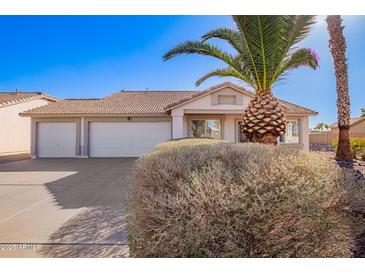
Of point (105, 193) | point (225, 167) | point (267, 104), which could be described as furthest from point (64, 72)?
point (225, 167)

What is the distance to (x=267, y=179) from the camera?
98.7 inches

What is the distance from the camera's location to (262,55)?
680 centimetres

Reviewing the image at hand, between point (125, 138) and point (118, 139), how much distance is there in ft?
1.82

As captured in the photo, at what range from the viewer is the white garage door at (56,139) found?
18.2 metres

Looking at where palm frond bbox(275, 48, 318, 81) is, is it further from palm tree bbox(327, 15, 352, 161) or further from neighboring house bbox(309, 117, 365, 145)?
neighboring house bbox(309, 117, 365, 145)

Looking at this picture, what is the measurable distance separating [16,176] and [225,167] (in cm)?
1159

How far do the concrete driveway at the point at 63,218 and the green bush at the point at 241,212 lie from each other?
4.65 feet

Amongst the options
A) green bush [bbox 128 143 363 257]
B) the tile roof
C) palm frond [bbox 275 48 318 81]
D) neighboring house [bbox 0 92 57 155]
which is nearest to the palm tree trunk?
palm frond [bbox 275 48 318 81]

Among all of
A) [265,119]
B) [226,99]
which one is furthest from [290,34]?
[226,99]

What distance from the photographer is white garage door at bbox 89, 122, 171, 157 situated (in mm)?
17953

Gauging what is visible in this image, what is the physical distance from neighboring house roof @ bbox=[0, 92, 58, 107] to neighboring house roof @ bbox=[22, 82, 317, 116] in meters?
6.51

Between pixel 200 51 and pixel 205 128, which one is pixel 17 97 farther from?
pixel 200 51
